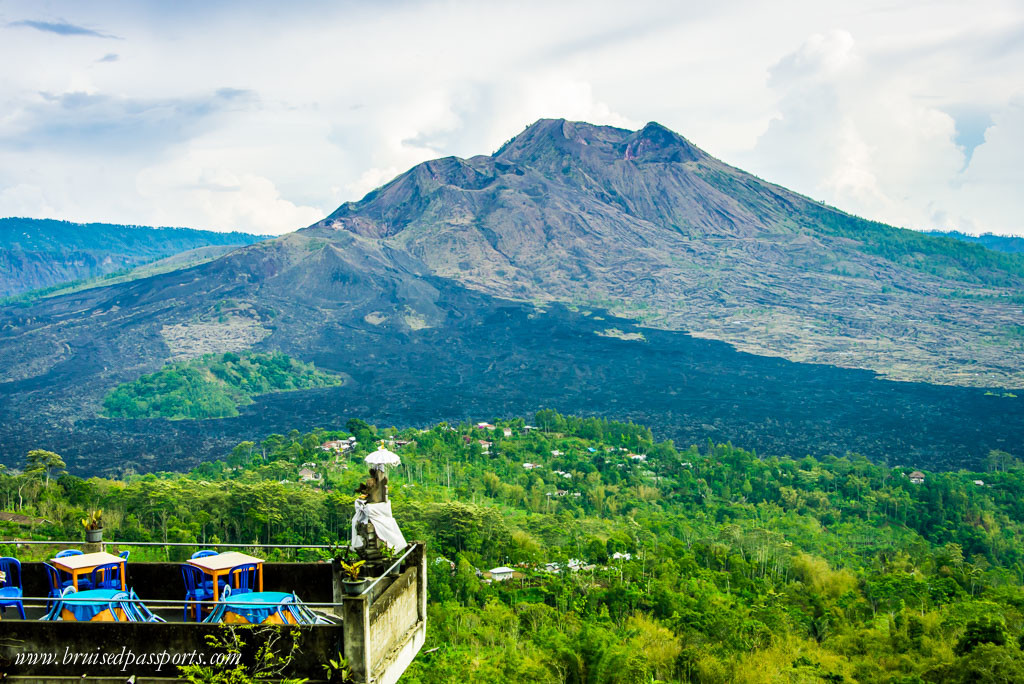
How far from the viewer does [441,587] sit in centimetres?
2486

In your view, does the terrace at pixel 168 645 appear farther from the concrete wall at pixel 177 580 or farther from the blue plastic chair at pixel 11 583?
the concrete wall at pixel 177 580

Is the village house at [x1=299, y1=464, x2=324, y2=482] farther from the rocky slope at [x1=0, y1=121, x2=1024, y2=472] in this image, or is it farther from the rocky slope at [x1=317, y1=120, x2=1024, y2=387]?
the rocky slope at [x1=317, y1=120, x2=1024, y2=387]

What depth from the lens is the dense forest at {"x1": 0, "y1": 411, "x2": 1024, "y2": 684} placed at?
67.2 feet

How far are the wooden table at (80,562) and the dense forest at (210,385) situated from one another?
3209 inches

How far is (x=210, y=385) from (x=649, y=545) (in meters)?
71.0

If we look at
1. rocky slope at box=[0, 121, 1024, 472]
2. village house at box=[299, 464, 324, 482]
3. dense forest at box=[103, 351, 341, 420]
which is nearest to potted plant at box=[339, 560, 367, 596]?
village house at box=[299, 464, 324, 482]

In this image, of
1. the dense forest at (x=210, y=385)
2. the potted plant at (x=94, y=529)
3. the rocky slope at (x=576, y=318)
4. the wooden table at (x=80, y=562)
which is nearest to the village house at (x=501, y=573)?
the potted plant at (x=94, y=529)

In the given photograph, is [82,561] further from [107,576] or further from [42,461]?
[42,461]

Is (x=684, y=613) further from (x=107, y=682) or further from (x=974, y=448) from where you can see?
(x=974, y=448)

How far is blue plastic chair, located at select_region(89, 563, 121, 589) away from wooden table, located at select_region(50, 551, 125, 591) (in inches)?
2.0

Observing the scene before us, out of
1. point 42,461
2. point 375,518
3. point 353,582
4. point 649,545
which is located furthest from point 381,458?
point 42,461

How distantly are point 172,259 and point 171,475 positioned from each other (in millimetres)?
157142

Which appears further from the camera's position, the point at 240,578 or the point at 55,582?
the point at 240,578

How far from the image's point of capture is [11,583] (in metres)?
7.56
